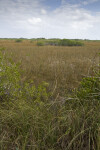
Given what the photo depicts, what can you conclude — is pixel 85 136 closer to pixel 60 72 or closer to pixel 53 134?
pixel 53 134

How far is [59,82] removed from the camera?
14.4 ft

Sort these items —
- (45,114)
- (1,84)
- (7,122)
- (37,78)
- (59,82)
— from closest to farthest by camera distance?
(7,122) < (45,114) < (1,84) < (59,82) < (37,78)

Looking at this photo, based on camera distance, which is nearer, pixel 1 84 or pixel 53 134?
pixel 53 134

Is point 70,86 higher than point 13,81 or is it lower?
lower

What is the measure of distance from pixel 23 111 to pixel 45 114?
1.23 feet

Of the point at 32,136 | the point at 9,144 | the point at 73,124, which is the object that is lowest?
the point at 9,144

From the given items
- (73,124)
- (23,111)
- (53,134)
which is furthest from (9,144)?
(73,124)

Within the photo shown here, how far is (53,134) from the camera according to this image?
5.51 ft

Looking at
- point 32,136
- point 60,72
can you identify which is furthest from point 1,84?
point 60,72

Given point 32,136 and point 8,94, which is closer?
point 32,136

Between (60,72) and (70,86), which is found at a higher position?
(60,72)

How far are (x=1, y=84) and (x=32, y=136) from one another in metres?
1.28

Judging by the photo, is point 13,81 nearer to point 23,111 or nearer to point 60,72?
point 23,111

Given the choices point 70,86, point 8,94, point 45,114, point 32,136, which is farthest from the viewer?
point 70,86
